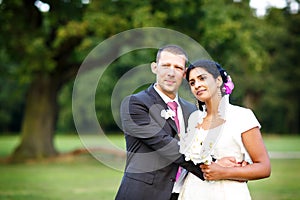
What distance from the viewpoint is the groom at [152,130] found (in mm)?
3936

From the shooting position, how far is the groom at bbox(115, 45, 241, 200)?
394 centimetres

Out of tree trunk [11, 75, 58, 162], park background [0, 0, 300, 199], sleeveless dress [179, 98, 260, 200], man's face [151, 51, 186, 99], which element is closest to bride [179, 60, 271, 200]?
sleeveless dress [179, 98, 260, 200]

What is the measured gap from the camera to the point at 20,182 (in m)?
14.4

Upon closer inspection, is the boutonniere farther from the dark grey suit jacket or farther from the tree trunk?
the tree trunk

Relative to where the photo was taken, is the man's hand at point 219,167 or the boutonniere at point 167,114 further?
the boutonniere at point 167,114

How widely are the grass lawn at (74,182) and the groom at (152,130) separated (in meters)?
7.23

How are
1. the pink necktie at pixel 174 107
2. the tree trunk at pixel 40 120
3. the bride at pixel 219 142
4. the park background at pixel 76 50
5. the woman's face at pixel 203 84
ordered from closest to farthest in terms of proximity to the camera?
the bride at pixel 219 142, the woman's face at pixel 203 84, the pink necktie at pixel 174 107, the park background at pixel 76 50, the tree trunk at pixel 40 120

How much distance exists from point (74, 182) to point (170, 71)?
10.8m

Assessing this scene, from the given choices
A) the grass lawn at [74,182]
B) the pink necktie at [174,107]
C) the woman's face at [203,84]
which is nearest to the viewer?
the woman's face at [203,84]

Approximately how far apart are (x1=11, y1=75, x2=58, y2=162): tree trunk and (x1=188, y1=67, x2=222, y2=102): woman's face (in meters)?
17.5

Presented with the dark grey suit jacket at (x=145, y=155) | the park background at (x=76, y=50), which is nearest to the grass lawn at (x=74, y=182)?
the park background at (x=76, y=50)

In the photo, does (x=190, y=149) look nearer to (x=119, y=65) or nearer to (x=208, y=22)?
(x=208, y=22)

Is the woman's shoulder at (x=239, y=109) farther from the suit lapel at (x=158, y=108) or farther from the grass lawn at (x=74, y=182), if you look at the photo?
the grass lawn at (x=74, y=182)

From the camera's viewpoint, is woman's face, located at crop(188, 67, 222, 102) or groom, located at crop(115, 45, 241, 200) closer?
woman's face, located at crop(188, 67, 222, 102)
